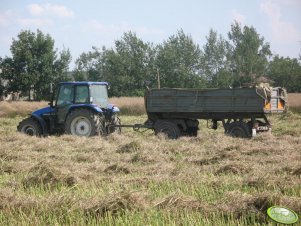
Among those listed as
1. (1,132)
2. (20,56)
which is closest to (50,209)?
(1,132)

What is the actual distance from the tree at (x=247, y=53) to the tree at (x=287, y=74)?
5.53 feet

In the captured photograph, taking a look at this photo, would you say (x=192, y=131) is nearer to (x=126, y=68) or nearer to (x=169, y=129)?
(x=169, y=129)

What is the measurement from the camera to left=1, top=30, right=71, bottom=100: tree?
41312 mm

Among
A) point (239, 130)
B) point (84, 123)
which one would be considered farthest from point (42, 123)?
point (239, 130)

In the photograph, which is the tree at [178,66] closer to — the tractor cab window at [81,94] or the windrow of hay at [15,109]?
Answer: the windrow of hay at [15,109]

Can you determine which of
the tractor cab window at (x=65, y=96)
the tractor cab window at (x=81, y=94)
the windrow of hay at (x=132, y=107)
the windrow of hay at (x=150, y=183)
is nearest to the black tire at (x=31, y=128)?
the tractor cab window at (x=65, y=96)

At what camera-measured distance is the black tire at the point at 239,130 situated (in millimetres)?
12922

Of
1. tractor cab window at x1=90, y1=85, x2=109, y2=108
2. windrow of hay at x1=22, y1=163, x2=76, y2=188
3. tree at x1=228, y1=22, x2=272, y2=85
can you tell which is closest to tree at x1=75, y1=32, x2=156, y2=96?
tree at x1=228, y1=22, x2=272, y2=85

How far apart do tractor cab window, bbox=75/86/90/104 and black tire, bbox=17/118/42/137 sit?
59.6 inches

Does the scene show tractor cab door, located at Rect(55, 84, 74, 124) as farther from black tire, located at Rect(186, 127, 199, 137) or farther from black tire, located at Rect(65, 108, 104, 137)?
black tire, located at Rect(186, 127, 199, 137)

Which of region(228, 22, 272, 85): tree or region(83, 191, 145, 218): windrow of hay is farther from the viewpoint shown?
region(228, 22, 272, 85): tree

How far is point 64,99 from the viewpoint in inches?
543

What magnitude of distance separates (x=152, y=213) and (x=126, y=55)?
46316 mm

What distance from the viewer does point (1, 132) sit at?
15078 mm
